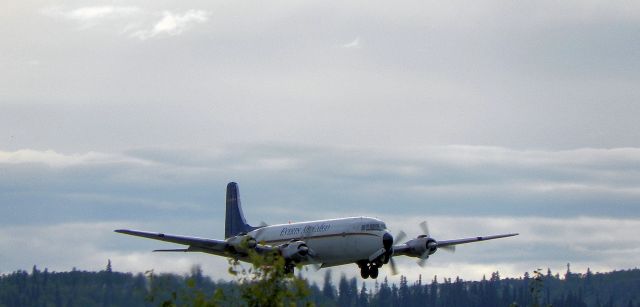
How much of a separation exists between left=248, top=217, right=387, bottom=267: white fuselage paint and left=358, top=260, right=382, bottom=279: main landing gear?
2.87ft

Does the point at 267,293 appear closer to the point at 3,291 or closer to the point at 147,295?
the point at 147,295

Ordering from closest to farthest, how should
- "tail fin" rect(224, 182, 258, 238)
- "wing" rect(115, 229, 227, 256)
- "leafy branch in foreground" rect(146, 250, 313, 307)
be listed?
"leafy branch in foreground" rect(146, 250, 313, 307)
"wing" rect(115, 229, 227, 256)
"tail fin" rect(224, 182, 258, 238)


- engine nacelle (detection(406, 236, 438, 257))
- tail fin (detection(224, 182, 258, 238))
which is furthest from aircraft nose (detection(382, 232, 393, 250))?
tail fin (detection(224, 182, 258, 238))

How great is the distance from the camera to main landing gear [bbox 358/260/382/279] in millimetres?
90125

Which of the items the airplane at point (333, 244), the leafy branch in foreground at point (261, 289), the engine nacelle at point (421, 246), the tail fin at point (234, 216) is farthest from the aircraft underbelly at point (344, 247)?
the leafy branch in foreground at point (261, 289)

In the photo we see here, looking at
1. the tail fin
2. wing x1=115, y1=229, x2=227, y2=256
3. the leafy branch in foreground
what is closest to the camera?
the leafy branch in foreground

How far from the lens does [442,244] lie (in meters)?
103

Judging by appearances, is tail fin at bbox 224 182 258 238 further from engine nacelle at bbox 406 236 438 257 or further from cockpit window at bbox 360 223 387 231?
cockpit window at bbox 360 223 387 231

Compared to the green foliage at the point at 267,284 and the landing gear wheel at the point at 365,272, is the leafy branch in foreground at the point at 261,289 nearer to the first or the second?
the green foliage at the point at 267,284

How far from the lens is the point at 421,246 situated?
96.8 meters

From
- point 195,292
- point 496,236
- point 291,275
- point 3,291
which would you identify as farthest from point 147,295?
point 3,291

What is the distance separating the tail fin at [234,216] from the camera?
11031 centimetres

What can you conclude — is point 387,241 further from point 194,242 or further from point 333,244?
point 194,242

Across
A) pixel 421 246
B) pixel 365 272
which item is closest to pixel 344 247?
pixel 365 272
